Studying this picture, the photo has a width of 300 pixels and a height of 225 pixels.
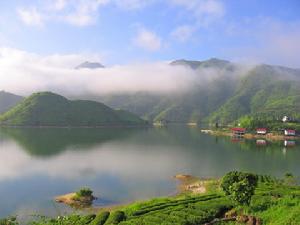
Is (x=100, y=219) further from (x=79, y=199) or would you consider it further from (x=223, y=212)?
(x=79, y=199)

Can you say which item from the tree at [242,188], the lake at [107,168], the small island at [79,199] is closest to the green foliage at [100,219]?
the tree at [242,188]

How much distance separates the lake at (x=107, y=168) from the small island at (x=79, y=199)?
4.99 ft

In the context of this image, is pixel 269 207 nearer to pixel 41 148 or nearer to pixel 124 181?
pixel 124 181

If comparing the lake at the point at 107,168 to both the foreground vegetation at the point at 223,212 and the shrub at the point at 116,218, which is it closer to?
the shrub at the point at 116,218

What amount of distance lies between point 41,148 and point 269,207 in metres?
115

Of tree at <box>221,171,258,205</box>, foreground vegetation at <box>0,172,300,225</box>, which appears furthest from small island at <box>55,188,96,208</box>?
tree at <box>221,171,258,205</box>

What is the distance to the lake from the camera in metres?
69.8

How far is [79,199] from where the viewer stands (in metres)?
65.4

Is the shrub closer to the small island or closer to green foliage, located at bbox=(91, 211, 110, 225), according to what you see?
green foliage, located at bbox=(91, 211, 110, 225)

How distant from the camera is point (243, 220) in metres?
36.8

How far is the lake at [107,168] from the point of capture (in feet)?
229

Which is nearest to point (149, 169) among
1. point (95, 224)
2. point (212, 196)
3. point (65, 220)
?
point (212, 196)

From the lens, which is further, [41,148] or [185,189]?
[41,148]

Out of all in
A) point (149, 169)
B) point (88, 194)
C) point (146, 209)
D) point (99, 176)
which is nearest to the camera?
point (146, 209)
